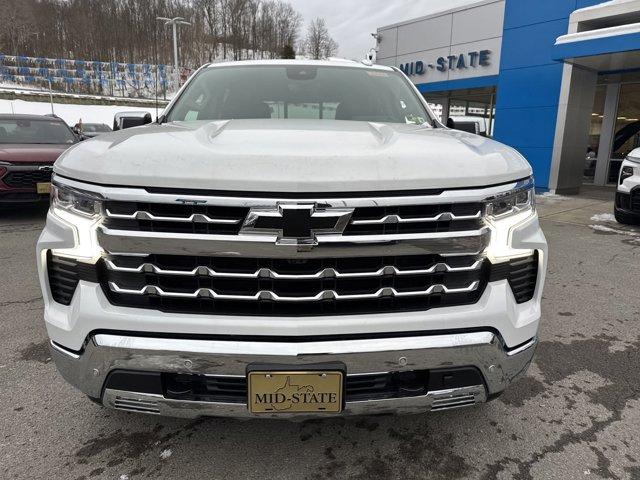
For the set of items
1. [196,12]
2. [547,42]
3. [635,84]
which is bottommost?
[635,84]

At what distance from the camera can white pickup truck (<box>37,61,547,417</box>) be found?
1596 millimetres

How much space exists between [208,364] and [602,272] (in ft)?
16.0

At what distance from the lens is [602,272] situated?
504cm

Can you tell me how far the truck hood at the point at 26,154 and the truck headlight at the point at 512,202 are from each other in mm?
6950

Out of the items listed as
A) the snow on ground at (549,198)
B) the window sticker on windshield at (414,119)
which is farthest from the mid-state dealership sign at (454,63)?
the window sticker on windshield at (414,119)

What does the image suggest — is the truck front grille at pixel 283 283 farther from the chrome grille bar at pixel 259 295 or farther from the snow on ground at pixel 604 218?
the snow on ground at pixel 604 218

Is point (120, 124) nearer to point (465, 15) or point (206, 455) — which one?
point (206, 455)

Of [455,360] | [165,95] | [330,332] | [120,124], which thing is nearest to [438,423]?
[455,360]

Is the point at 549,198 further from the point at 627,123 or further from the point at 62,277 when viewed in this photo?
Result: the point at 62,277

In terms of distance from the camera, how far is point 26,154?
22.5 feet

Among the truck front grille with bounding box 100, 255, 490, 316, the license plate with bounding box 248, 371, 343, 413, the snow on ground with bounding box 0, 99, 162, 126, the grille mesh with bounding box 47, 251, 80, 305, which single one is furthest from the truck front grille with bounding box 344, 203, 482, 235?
the snow on ground with bounding box 0, 99, 162, 126

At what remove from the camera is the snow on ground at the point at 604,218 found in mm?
8164

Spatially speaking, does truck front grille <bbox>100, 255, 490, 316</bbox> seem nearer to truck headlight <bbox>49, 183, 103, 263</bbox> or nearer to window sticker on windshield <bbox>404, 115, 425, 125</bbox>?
truck headlight <bbox>49, 183, 103, 263</bbox>

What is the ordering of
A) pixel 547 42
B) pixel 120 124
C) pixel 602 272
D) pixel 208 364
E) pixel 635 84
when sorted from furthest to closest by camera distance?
pixel 635 84, pixel 547 42, pixel 602 272, pixel 120 124, pixel 208 364
